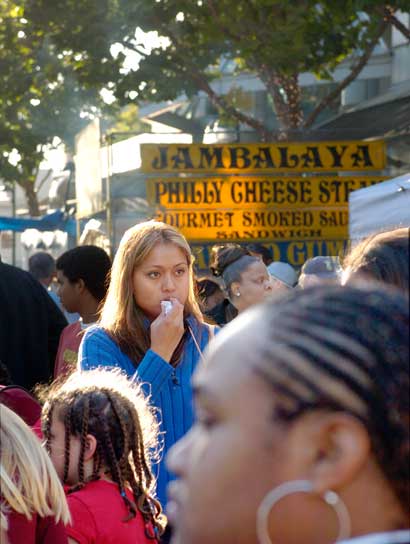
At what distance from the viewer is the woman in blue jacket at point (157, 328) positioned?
165 inches

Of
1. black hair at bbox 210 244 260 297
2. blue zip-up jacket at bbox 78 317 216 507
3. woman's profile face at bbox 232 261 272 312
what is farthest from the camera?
black hair at bbox 210 244 260 297

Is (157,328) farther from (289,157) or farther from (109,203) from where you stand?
(109,203)

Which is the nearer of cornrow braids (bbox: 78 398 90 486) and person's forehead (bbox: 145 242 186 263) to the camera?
cornrow braids (bbox: 78 398 90 486)

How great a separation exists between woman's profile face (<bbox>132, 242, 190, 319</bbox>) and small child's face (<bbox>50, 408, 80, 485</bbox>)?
634mm

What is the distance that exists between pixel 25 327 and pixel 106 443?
3045 mm

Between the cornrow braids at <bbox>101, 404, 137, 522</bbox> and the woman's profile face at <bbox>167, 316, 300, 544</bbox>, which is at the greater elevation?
the woman's profile face at <bbox>167, 316, 300, 544</bbox>

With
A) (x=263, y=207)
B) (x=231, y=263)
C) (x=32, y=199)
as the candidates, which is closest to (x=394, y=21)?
(x=263, y=207)

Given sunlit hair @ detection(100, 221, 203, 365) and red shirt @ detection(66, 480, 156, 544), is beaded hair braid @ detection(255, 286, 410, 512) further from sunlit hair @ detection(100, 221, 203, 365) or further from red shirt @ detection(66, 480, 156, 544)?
sunlit hair @ detection(100, 221, 203, 365)

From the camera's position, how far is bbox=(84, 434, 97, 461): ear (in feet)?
A: 12.8

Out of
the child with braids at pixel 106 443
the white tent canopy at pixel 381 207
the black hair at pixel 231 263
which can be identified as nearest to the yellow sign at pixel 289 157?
the white tent canopy at pixel 381 207

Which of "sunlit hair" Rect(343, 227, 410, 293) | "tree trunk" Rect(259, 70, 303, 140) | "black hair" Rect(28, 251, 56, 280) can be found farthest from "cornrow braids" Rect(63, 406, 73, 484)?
"tree trunk" Rect(259, 70, 303, 140)

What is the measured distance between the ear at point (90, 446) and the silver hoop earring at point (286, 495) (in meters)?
2.58

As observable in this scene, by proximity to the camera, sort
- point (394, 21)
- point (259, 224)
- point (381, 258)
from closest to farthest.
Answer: point (381, 258) → point (259, 224) → point (394, 21)

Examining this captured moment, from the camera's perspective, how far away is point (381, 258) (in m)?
2.73
